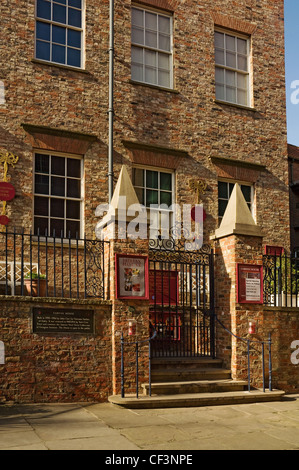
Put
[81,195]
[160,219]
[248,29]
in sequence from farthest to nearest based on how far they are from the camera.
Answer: [248,29] → [160,219] → [81,195]

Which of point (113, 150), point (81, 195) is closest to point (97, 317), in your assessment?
point (81, 195)

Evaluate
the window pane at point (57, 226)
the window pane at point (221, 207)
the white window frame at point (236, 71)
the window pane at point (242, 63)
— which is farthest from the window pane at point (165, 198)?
the window pane at point (242, 63)

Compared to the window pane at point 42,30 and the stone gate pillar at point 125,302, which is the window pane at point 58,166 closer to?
the window pane at point 42,30

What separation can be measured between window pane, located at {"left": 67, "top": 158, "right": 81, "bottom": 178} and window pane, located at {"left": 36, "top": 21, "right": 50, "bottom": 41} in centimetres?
307

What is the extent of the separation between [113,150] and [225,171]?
3505mm

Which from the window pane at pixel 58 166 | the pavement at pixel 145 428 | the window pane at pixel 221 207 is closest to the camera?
the pavement at pixel 145 428

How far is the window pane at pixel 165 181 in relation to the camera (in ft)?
48.8

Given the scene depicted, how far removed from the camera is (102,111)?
46.3 feet

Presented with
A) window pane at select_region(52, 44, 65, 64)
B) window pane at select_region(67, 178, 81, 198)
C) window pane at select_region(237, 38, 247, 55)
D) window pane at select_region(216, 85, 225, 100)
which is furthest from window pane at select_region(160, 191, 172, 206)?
window pane at select_region(237, 38, 247, 55)

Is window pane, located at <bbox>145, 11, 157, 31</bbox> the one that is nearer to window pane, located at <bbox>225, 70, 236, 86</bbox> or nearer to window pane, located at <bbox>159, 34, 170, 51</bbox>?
window pane, located at <bbox>159, 34, 170, 51</bbox>

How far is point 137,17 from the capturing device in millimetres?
15188

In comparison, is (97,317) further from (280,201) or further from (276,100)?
(276,100)

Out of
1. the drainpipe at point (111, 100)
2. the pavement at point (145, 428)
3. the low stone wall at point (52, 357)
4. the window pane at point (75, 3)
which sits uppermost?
the window pane at point (75, 3)

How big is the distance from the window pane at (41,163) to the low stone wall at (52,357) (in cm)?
443
